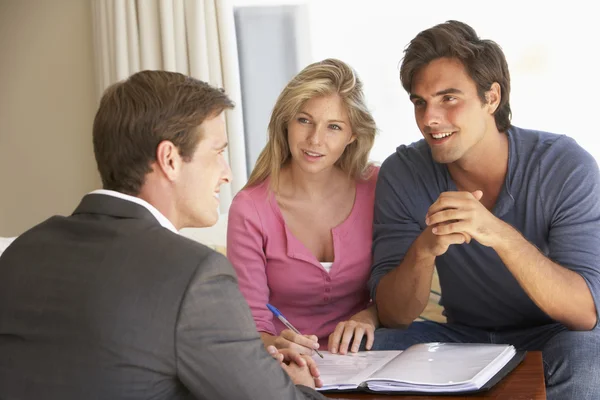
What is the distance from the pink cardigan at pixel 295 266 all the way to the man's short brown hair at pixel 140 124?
0.96m

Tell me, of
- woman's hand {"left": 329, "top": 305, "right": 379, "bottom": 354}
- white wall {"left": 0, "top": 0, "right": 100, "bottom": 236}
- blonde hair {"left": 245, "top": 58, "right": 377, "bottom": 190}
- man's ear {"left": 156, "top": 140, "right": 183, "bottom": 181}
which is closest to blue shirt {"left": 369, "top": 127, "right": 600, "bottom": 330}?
blonde hair {"left": 245, "top": 58, "right": 377, "bottom": 190}

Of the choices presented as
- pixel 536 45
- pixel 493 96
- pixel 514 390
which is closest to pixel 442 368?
pixel 514 390

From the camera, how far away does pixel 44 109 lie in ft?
13.7

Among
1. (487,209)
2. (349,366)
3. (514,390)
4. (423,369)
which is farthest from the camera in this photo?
(487,209)

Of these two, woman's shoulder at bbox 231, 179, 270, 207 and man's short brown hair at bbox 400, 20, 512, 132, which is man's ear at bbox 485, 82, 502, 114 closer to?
man's short brown hair at bbox 400, 20, 512, 132

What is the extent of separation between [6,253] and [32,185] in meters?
A: 3.03

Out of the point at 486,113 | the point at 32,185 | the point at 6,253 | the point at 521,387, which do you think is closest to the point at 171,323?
the point at 6,253

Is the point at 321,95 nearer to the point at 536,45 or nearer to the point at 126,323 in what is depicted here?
the point at 126,323

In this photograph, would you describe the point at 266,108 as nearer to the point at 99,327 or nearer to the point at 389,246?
the point at 389,246

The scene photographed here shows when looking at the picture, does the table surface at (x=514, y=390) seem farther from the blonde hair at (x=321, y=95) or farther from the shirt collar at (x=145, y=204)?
the blonde hair at (x=321, y=95)

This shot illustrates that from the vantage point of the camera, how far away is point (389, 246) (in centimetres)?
226

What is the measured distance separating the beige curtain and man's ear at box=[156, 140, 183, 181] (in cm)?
234

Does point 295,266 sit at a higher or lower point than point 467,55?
lower

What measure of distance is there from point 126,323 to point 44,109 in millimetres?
3206
